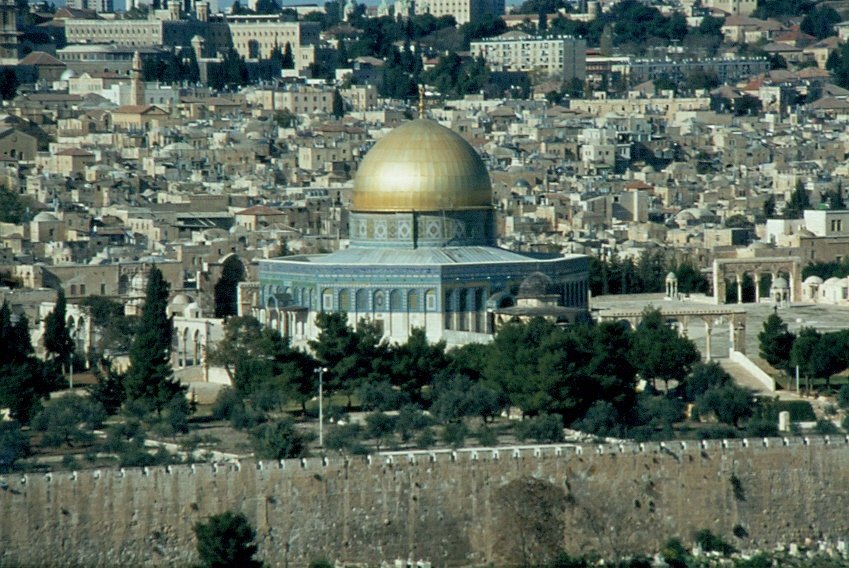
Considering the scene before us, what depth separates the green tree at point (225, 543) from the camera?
102ft

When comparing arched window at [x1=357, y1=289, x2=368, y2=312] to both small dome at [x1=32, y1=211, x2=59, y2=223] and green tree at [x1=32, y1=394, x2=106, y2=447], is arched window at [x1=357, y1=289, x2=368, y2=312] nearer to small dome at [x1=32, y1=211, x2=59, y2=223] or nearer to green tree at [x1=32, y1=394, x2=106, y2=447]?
green tree at [x1=32, y1=394, x2=106, y2=447]

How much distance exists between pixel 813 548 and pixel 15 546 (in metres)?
7.87

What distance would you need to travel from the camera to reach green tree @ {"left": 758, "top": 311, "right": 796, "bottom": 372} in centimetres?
4331

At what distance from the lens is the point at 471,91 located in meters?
113

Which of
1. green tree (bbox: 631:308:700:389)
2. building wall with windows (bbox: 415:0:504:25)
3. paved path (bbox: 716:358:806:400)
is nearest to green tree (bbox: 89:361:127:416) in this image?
green tree (bbox: 631:308:700:389)

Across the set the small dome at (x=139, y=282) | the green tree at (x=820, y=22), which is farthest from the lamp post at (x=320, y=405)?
the green tree at (x=820, y=22)

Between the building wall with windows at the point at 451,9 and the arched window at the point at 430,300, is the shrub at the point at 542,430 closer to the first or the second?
the arched window at the point at 430,300

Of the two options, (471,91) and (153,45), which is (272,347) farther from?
(153,45)

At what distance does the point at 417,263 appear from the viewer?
46.6m

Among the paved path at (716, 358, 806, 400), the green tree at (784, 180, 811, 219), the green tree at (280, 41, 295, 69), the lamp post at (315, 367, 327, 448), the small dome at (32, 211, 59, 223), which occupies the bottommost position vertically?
the green tree at (784, 180, 811, 219)

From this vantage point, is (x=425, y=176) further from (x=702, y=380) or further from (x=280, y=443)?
(x=280, y=443)

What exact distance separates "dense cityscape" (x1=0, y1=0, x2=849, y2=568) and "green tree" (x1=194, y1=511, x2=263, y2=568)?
29mm

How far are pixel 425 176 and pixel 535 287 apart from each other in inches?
96.5

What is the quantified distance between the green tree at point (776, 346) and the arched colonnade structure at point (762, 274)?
937cm
